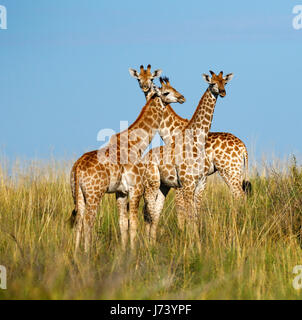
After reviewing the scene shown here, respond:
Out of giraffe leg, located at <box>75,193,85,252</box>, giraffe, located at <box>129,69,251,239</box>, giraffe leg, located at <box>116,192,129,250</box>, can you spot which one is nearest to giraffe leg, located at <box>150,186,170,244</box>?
giraffe leg, located at <box>116,192,129,250</box>

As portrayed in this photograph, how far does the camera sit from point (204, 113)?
10359 mm

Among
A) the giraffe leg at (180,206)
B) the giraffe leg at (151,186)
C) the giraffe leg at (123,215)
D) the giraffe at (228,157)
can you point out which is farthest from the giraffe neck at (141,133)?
the giraffe at (228,157)

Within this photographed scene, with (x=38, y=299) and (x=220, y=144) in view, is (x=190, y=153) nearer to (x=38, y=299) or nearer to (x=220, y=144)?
(x=220, y=144)

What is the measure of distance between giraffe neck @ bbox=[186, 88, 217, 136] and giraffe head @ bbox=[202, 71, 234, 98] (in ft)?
0.65

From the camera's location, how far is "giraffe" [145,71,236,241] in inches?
385

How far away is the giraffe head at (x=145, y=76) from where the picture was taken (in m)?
9.30

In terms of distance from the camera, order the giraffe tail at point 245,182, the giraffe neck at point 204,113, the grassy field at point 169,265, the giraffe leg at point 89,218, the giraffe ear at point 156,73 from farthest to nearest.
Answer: the giraffe tail at point 245,182 → the giraffe neck at point 204,113 → the giraffe ear at point 156,73 → the giraffe leg at point 89,218 → the grassy field at point 169,265

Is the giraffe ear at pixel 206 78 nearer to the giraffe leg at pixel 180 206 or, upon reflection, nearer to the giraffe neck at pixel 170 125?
the giraffe neck at pixel 170 125

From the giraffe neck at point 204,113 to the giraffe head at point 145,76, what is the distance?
1361 mm

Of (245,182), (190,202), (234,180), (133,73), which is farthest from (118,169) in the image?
(245,182)

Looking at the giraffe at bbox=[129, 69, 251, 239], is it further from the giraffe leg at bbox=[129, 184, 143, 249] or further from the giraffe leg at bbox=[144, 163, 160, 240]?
the giraffe leg at bbox=[129, 184, 143, 249]
